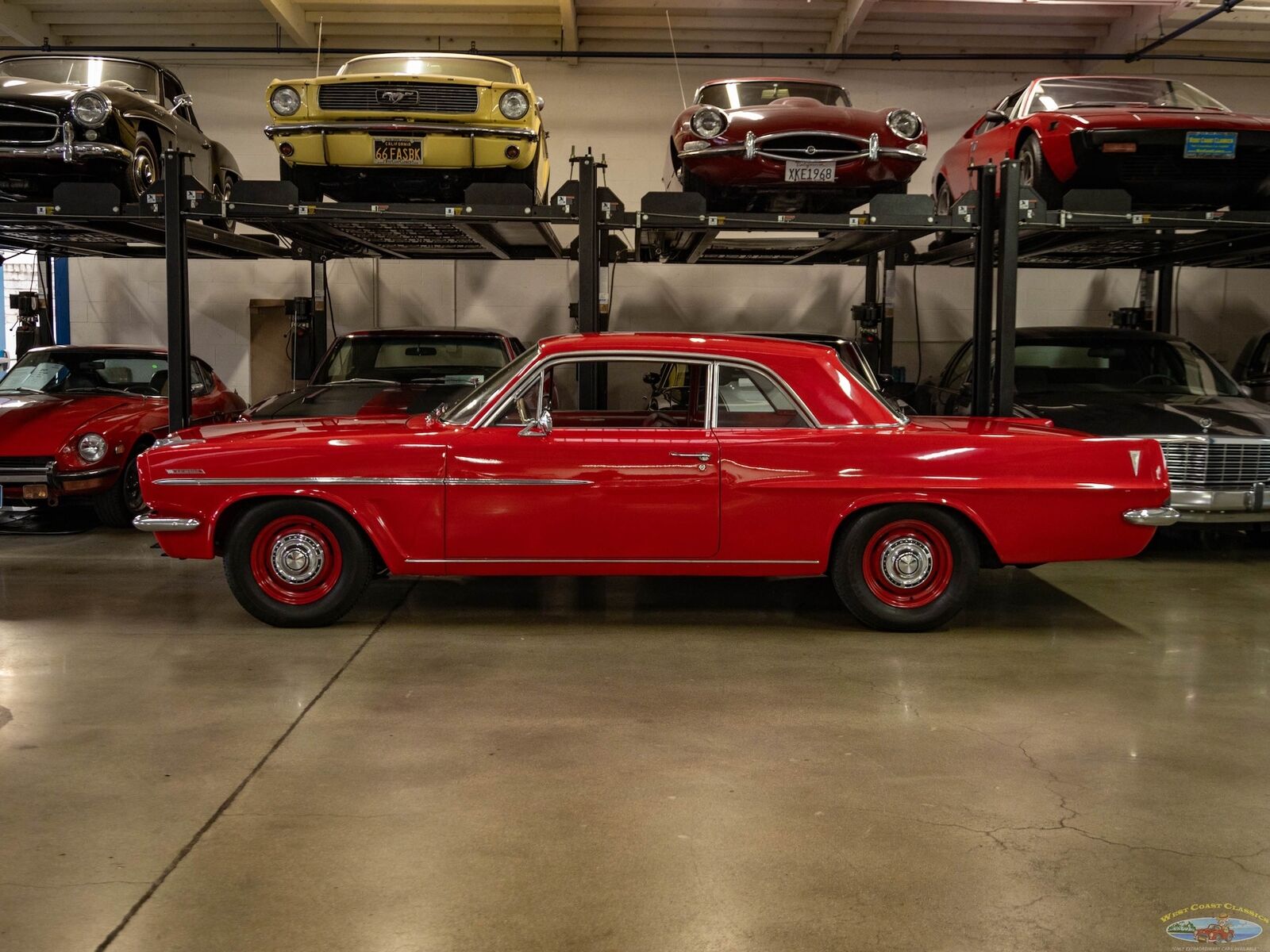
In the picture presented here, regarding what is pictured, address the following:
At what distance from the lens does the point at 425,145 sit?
7262 millimetres

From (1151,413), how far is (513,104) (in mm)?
4709

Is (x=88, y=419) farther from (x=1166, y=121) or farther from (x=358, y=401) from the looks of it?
(x=1166, y=121)

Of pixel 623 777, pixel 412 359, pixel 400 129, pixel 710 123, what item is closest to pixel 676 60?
pixel 710 123

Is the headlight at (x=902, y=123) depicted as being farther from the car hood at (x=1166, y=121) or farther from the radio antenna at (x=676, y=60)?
the radio antenna at (x=676, y=60)

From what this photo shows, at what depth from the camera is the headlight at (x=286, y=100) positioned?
7.17m

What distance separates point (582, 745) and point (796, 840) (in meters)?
0.97

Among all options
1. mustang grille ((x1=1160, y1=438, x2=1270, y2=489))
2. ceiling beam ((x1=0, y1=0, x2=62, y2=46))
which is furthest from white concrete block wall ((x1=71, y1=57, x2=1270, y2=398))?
mustang grille ((x1=1160, y1=438, x2=1270, y2=489))

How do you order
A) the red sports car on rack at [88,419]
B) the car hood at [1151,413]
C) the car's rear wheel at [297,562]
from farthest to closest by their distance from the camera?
the red sports car on rack at [88,419] → the car hood at [1151,413] → the car's rear wheel at [297,562]

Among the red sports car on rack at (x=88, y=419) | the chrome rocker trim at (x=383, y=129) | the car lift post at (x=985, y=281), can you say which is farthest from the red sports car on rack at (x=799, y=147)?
the red sports car on rack at (x=88, y=419)

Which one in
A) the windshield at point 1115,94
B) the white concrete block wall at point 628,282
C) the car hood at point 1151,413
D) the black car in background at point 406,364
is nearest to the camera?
the car hood at point 1151,413

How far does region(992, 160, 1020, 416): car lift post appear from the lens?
729cm

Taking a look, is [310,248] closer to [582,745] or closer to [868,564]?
[868,564]

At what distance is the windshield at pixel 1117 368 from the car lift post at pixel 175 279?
19.6ft

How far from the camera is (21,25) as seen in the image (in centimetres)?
1208
